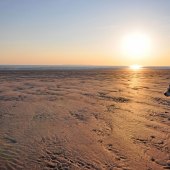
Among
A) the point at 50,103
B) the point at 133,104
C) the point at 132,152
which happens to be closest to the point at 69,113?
the point at 50,103

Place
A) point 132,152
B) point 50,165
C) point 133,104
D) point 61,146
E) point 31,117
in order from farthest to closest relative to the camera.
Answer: point 133,104
point 31,117
point 61,146
point 132,152
point 50,165

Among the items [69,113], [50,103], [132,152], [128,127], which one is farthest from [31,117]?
[132,152]

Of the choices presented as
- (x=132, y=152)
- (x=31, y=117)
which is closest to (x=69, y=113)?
(x=31, y=117)

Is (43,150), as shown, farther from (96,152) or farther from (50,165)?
(96,152)

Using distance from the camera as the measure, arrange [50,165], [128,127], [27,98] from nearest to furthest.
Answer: [50,165] → [128,127] → [27,98]

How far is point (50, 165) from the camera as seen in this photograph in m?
5.86

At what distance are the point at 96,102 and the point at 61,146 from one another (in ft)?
21.5

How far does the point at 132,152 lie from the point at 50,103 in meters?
7.30

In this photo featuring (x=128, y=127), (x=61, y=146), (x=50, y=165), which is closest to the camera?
(x=50, y=165)

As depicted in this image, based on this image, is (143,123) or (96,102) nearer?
(143,123)

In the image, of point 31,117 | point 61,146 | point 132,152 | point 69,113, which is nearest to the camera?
point 132,152

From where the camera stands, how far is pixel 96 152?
21.5ft

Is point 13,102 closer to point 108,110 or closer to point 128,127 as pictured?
point 108,110

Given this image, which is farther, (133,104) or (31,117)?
(133,104)
